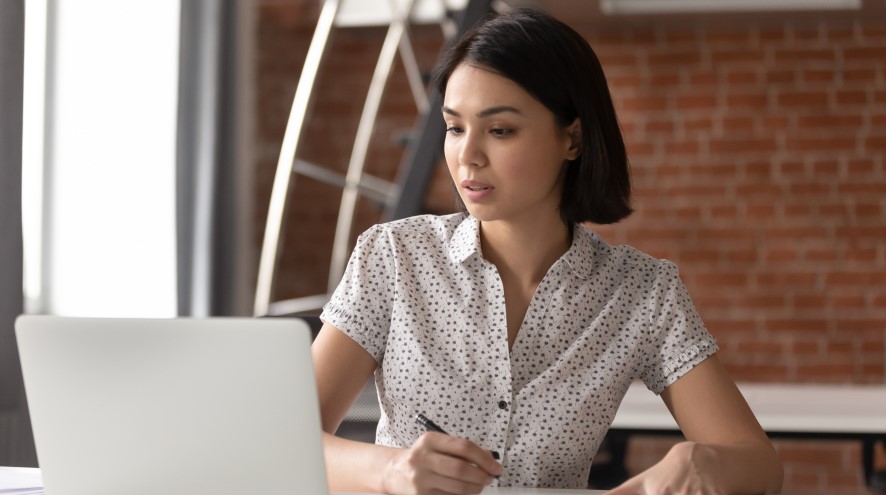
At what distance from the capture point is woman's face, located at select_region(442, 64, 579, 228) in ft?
5.18

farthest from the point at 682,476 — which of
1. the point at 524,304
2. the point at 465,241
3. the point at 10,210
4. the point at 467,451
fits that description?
the point at 10,210

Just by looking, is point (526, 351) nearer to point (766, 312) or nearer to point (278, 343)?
point (278, 343)

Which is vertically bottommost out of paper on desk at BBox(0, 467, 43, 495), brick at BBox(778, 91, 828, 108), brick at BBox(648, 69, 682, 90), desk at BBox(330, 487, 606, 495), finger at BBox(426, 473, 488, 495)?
paper on desk at BBox(0, 467, 43, 495)

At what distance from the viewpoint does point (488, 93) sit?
1.59m

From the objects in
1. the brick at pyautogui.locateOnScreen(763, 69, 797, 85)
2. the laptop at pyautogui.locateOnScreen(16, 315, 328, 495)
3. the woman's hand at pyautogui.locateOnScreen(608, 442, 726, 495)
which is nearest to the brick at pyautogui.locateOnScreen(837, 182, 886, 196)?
the brick at pyautogui.locateOnScreen(763, 69, 797, 85)

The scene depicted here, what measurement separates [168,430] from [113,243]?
275cm

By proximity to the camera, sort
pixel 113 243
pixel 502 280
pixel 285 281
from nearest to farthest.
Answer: pixel 502 280
pixel 113 243
pixel 285 281

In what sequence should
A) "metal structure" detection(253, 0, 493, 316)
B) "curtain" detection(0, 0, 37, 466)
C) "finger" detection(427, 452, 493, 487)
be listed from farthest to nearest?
"metal structure" detection(253, 0, 493, 316) < "curtain" detection(0, 0, 37, 466) < "finger" detection(427, 452, 493, 487)

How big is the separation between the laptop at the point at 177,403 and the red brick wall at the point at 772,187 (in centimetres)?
344

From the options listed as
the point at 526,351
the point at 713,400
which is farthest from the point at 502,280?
the point at 713,400

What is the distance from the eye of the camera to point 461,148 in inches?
62.0

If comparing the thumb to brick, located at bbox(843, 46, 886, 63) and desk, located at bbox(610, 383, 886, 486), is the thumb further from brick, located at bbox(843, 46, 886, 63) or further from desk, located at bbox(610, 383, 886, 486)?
brick, located at bbox(843, 46, 886, 63)

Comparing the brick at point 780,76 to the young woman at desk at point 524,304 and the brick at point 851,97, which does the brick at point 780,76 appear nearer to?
the brick at point 851,97

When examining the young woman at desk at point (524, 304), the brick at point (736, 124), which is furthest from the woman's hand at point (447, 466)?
the brick at point (736, 124)
